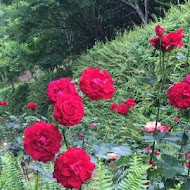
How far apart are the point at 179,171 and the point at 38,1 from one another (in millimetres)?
6729

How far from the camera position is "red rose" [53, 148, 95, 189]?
95 cm

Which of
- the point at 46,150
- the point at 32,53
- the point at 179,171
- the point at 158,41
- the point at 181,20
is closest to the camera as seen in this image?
the point at 46,150

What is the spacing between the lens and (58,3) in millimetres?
7488

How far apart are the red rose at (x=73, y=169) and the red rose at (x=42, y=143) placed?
0.18 ft

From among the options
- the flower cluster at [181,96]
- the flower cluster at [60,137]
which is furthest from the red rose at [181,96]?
the flower cluster at [60,137]

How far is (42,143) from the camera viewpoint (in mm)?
1028

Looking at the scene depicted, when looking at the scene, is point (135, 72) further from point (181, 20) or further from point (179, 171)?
point (179, 171)

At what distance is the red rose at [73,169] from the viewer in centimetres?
95

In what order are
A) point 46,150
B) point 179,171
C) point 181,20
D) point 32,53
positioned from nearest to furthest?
1. point 46,150
2. point 179,171
3. point 181,20
4. point 32,53

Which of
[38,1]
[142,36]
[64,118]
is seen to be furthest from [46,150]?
[38,1]

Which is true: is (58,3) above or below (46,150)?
above

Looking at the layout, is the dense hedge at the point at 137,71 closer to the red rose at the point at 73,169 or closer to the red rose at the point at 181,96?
the red rose at the point at 181,96

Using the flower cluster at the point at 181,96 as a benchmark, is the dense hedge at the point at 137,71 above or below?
below

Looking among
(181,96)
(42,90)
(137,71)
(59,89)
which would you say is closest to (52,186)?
(59,89)
